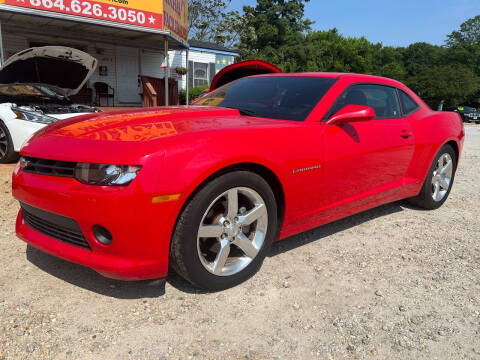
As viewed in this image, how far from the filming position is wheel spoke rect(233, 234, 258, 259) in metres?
2.47

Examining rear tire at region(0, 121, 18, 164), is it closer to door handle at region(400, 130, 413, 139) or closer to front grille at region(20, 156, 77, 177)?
front grille at region(20, 156, 77, 177)

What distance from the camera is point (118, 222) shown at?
6.55 feet

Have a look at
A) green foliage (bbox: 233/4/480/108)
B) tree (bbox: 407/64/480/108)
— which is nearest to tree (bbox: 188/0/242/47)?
green foliage (bbox: 233/4/480/108)

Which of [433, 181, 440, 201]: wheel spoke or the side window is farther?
[433, 181, 440, 201]: wheel spoke

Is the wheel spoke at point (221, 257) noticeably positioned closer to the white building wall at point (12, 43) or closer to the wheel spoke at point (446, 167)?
the wheel spoke at point (446, 167)

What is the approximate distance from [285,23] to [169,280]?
3879 cm

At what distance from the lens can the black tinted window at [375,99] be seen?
318 cm

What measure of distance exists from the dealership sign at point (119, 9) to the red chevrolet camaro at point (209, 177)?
9.17 m

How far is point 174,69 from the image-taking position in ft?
59.6

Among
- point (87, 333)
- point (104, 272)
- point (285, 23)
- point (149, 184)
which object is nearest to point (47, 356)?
point (87, 333)

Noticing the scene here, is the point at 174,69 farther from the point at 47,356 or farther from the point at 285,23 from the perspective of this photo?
the point at 285,23

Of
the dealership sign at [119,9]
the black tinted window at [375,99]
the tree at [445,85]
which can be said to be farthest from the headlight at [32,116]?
the tree at [445,85]

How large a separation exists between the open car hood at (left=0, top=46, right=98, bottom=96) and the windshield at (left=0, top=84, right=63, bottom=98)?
8.8 inches

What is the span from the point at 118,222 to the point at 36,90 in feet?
18.7
